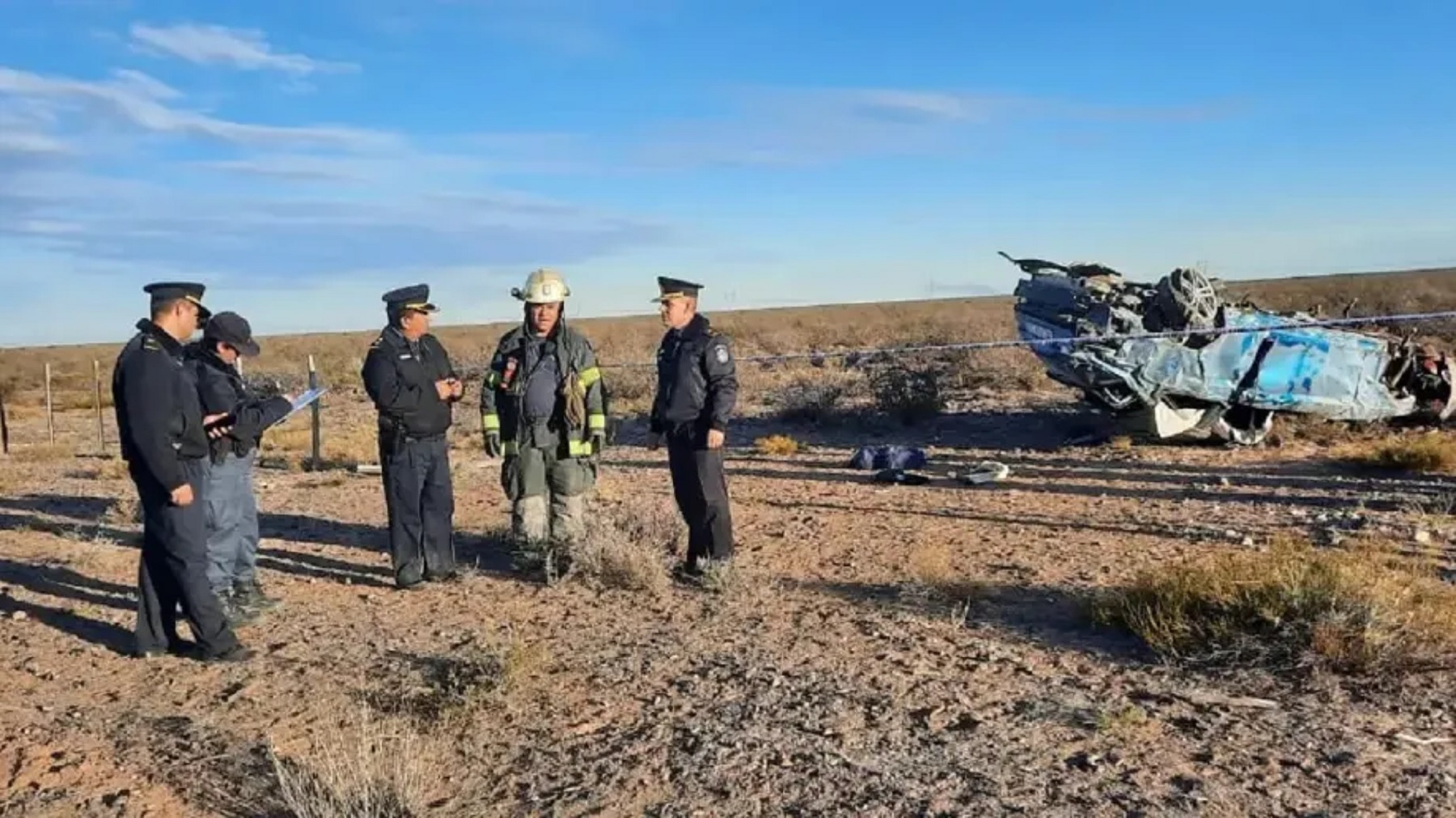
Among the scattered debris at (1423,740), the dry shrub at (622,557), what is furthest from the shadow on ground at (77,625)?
the scattered debris at (1423,740)

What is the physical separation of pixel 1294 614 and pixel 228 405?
5612 mm

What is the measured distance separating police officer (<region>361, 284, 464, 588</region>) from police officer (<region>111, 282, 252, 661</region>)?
124 cm

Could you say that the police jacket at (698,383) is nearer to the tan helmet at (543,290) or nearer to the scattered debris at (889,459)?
the tan helmet at (543,290)

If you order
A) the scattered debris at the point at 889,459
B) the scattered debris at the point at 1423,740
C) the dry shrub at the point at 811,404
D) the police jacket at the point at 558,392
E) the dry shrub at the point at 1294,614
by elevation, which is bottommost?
the scattered debris at the point at 1423,740

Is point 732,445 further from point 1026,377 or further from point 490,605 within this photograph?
point 490,605

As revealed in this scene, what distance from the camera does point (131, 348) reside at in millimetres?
5719

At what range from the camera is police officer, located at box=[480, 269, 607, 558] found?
24.4 ft

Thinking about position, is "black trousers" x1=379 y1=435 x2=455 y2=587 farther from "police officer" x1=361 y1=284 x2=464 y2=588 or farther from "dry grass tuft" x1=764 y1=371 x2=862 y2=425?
"dry grass tuft" x1=764 y1=371 x2=862 y2=425

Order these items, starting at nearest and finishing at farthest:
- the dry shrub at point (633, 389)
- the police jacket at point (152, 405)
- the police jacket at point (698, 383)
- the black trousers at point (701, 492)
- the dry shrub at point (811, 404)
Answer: the police jacket at point (152, 405) → the police jacket at point (698, 383) → the black trousers at point (701, 492) → the dry shrub at point (811, 404) → the dry shrub at point (633, 389)

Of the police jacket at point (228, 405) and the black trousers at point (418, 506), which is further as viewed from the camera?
the black trousers at point (418, 506)

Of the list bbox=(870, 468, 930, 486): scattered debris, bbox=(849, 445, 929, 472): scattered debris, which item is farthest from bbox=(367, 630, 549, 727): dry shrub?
bbox=(849, 445, 929, 472): scattered debris

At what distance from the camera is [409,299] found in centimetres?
736

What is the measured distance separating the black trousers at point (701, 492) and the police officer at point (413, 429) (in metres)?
1.47

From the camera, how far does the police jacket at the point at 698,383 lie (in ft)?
23.3
